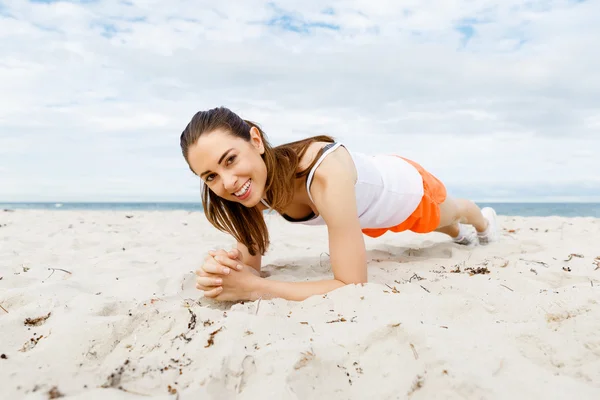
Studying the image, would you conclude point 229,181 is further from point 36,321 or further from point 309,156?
point 36,321

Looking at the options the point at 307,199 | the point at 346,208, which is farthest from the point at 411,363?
the point at 307,199

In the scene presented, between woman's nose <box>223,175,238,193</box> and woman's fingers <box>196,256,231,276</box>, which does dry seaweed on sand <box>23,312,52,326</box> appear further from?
woman's nose <box>223,175,238,193</box>

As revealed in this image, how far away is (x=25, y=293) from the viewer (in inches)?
106

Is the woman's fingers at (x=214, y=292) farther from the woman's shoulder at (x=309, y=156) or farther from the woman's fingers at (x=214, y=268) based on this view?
the woman's shoulder at (x=309, y=156)

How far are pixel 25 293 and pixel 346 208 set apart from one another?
2.05 m

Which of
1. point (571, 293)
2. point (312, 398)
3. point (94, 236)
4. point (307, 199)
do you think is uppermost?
point (307, 199)

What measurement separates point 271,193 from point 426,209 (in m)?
1.67

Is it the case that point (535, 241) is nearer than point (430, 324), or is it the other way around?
point (430, 324)

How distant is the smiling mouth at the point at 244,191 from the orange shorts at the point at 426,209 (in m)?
1.75

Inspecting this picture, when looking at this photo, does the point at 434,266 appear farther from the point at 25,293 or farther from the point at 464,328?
the point at 25,293

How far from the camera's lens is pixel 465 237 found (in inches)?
193

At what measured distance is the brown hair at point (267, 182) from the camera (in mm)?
2783

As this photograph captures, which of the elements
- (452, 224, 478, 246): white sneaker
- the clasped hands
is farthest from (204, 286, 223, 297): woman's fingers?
(452, 224, 478, 246): white sneaker

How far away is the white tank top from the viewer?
3.51 m
